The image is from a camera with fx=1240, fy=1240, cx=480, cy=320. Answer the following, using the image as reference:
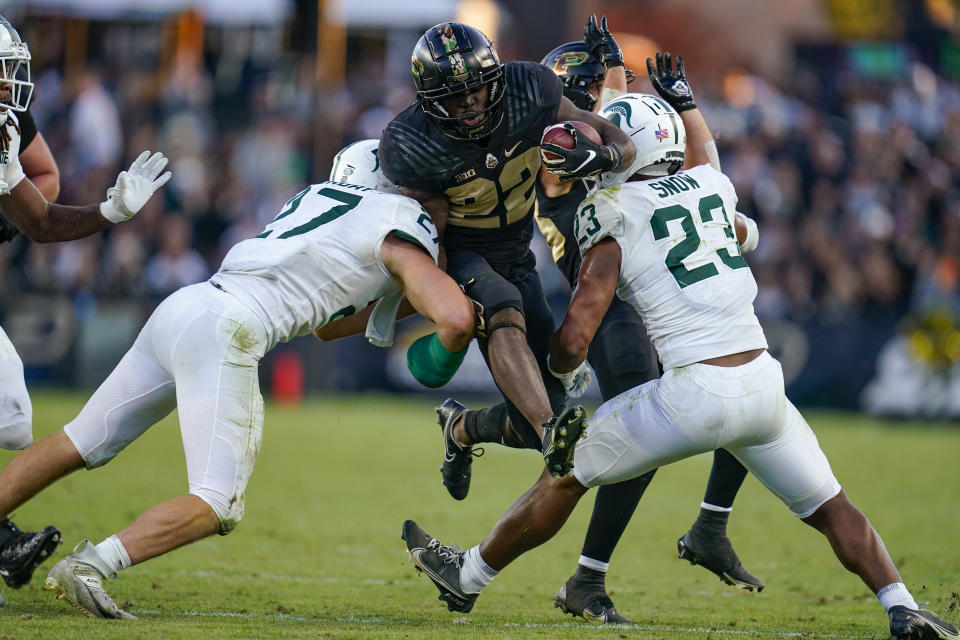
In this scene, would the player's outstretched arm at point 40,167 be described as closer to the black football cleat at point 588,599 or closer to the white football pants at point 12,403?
the white football pants at point 12,403

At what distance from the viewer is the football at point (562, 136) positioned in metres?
4.87

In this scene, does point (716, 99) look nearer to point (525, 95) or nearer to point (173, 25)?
point (173, 25)

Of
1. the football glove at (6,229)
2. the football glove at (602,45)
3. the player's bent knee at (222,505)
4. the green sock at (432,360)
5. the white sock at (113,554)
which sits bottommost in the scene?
the white sock at (113,554)

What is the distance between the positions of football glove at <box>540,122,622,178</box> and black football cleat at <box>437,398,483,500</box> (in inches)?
72.5

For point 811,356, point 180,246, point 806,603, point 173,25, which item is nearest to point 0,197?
point 806,603

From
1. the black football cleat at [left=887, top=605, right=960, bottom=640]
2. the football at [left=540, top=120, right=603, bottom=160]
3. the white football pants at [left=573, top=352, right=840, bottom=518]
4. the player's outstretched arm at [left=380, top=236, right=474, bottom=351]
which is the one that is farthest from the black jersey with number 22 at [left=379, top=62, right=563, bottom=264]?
the black football cleat at [left=887, top=605, right=960, bottom=640]

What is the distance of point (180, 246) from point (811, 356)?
7.33 metres

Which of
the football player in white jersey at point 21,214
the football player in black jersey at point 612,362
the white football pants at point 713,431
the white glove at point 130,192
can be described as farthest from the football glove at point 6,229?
the white football pants at point 713,431

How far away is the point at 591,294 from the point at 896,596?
1598 mm

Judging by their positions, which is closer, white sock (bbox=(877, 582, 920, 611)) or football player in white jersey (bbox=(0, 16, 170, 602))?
white sock (bbox=(877, 582, 920, 611))

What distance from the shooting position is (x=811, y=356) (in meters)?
14.2

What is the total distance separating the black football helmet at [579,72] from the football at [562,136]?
1108mm

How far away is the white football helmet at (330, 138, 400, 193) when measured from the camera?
18.3ft

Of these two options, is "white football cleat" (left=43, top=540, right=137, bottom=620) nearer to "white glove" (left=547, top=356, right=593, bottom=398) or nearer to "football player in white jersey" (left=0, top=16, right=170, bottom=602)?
"football player in white jersey" (left=0, top=16, right=170, bottom=602)
